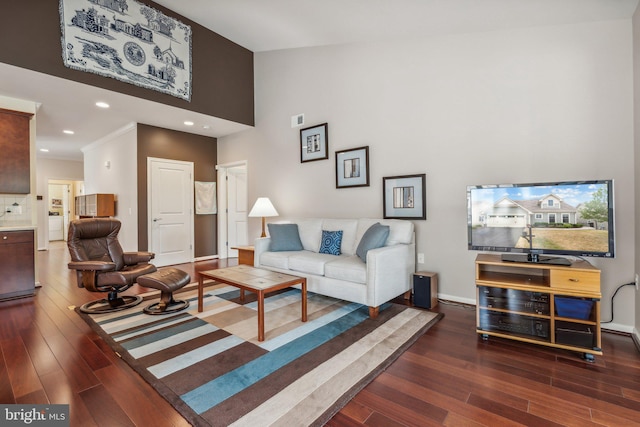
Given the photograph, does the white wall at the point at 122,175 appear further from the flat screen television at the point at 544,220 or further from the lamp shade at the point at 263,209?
the flat screen television at the point at 544,220

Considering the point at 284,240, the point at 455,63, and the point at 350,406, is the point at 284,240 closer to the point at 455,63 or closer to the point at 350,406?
the point at 350,406

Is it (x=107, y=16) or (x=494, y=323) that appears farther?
(x=107, y=16)

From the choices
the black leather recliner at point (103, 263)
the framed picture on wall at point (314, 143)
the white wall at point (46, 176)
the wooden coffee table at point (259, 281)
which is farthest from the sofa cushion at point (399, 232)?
the white wall at point (46, 176)

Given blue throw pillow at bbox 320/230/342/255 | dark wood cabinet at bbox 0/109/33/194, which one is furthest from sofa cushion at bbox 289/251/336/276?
dark wood cabinet at bbox 0/109/33/194

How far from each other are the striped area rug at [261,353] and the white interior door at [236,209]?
3177 mm

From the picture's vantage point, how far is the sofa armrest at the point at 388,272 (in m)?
2.82

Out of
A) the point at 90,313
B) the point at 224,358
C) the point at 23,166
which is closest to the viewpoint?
the point at 224,358

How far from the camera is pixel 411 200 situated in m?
3.58

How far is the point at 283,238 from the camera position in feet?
13.2

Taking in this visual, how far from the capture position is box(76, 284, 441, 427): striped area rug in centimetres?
160

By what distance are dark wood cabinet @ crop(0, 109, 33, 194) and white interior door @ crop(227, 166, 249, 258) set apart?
3.05 metres

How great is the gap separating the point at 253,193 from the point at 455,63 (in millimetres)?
3758

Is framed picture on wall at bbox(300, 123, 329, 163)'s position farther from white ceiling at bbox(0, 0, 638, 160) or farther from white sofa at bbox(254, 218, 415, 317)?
white ceiling at bbox(0, 0, 638, 160)

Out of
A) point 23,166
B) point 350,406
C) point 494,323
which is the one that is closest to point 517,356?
point 494,323
